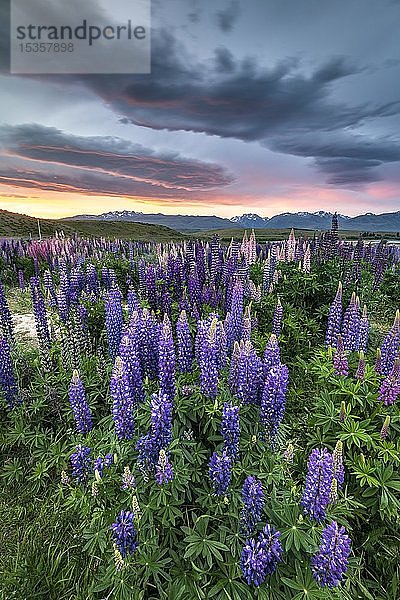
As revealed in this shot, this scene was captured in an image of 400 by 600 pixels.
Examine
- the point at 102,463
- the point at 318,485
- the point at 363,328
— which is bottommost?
the point at 102,463

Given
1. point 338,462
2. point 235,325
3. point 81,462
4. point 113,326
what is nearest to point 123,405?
point 81,462

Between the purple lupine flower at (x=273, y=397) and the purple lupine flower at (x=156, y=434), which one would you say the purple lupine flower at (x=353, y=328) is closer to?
the purple lupine flower at (x=273, y=397)

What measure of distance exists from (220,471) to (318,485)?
0.70 metres

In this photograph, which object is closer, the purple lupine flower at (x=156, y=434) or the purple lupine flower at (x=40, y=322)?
the purple lupine flower at (x=156, y=434)

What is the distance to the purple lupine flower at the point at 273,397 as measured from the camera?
312 cm

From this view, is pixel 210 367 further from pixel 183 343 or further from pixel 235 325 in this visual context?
pixel 235 325

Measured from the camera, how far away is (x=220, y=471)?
2.80 m

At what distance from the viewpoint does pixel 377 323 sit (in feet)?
27.3

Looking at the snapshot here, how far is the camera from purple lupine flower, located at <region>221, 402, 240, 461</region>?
2.89 metres

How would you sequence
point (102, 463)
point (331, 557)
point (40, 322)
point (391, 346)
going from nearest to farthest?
point (331, 557)
point (102, 463)
point (391, 346)
point (40, 322)

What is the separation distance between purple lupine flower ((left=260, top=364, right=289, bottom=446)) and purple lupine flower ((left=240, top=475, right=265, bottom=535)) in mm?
633

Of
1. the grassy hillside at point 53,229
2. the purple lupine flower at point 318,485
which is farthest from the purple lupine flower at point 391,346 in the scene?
the grassy hillside at point 53,229

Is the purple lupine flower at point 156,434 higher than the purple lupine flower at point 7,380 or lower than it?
higher

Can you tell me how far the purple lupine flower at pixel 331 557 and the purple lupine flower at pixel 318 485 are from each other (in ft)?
0.54
